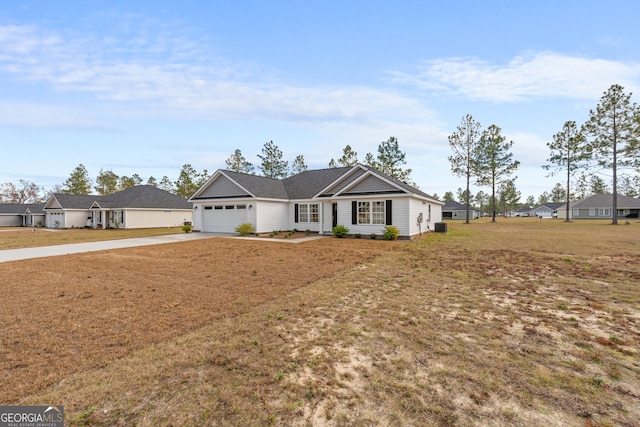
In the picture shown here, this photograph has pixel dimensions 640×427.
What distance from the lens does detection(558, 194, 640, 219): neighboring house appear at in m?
52.6

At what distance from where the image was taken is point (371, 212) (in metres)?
18.0

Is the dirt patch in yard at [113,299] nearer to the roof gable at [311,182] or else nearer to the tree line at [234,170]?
the roof gable at [311,182]

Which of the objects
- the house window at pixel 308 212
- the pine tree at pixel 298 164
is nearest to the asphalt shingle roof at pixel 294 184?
the house window at pixel 308 212

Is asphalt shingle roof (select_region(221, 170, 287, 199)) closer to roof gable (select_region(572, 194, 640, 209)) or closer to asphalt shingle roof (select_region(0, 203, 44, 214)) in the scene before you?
asphalt shingle roof (select_region(0, 203, 44, 214))

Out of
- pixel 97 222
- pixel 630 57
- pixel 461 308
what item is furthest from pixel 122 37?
pixel 97 222

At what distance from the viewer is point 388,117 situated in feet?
70.5

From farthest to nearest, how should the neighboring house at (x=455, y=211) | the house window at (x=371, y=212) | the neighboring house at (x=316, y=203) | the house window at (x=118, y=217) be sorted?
the neighboring house at (x=455, y=211)
the house window at (x=118, y=217)
the house window at (x=371, y=212)
the neighboring house at (x=316, y=203)

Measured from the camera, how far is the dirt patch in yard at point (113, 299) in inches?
140

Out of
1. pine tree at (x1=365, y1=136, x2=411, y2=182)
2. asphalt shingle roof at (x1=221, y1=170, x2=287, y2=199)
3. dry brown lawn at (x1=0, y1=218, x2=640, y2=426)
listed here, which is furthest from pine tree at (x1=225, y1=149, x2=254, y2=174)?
dry brown lawn at (x1=0, y1=218, x2=640, y2=426)

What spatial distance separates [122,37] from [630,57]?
77.8ft

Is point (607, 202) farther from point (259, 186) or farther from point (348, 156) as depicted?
point (259, 186)

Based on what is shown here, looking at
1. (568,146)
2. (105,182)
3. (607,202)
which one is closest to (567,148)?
(568,146)

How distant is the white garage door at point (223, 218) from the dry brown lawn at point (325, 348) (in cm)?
1325

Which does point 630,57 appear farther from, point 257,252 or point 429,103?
point 257,252
